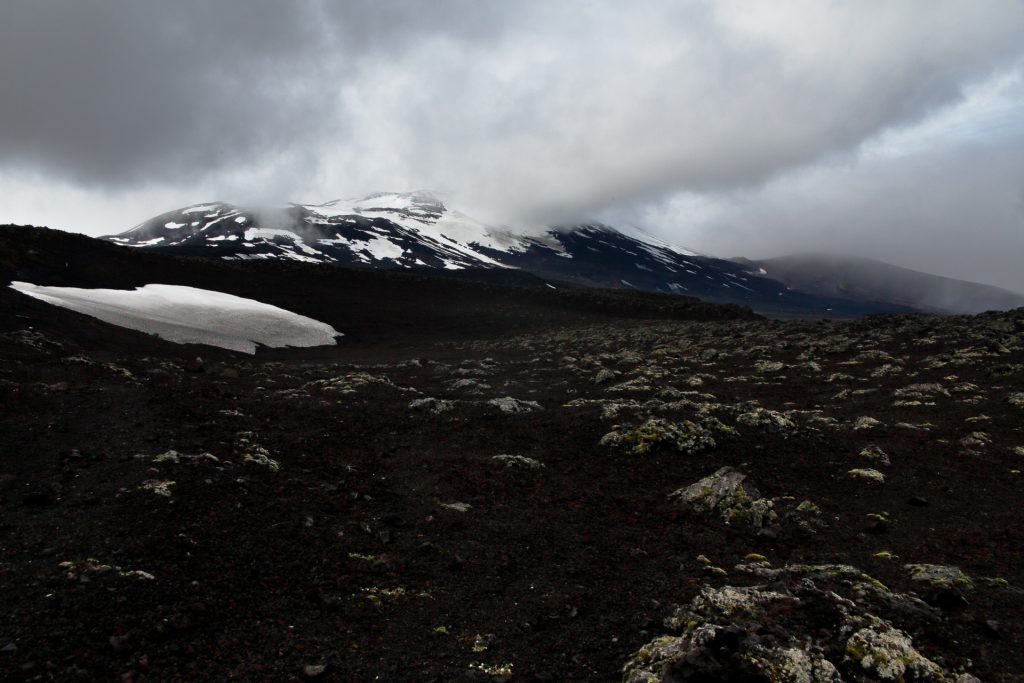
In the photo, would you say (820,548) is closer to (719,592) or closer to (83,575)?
(719,592)

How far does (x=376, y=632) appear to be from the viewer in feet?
25.7

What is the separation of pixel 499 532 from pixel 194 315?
5188 cm

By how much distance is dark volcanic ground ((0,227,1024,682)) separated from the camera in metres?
6.93

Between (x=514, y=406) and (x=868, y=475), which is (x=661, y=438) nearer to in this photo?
(x=868, y=475)

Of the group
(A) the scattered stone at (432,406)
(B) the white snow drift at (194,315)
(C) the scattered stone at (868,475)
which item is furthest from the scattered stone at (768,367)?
(B) the white snow drift at (194,315)

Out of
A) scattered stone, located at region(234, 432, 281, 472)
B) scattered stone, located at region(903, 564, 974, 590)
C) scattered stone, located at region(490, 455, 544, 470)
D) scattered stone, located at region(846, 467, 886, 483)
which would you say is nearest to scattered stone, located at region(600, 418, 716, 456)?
scattered stone, located at region(490, 455, 544, 470)

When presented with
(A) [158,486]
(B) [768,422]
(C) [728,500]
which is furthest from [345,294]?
(C) [728,500]

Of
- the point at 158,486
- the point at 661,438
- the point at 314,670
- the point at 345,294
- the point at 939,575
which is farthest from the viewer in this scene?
the point at 345,294

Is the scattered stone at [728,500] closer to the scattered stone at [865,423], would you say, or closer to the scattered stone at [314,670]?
the scattered stone at [865,423]

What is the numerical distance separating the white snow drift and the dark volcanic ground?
70.9ft

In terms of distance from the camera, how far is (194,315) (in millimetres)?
52688

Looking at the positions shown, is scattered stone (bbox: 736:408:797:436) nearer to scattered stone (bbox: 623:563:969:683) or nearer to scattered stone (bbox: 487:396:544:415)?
scattered stone (bbox: 487:396:544:415)

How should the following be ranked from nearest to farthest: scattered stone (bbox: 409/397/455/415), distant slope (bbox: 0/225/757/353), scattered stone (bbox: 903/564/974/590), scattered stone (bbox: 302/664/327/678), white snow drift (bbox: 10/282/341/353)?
scattered stone (bbox: 302/664/327/678)
scattered stone (bbox: 903/564/974/590)
scattered stone (bbox: 409/397/455/415)
white snow drift (bbox: 10/282/341/353)
distant slope (bbox: 0/225/757/353)

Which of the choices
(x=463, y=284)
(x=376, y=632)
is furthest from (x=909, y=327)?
(x=463, y=284)
